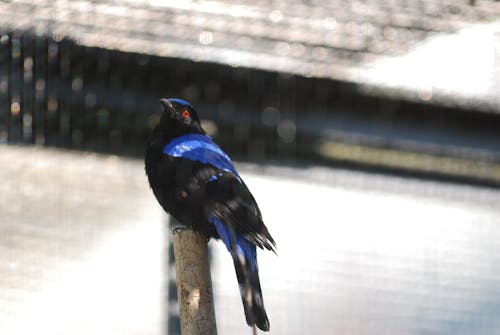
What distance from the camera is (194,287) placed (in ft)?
4.18

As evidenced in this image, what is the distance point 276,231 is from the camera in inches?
74.6

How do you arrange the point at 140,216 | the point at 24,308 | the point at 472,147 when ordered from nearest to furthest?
the point at 24,308 < the point at 140,216 < the point at 472,147

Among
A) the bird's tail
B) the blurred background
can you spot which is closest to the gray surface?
the blurred background

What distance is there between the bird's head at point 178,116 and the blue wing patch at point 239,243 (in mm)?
358

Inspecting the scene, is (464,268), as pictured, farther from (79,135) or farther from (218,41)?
(79,135)

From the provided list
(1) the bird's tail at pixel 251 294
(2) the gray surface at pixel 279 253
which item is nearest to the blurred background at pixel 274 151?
(2) the gray surface at pixel 279 253

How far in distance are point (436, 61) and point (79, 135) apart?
2.46ft

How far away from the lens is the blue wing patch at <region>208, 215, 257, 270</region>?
4.82ft

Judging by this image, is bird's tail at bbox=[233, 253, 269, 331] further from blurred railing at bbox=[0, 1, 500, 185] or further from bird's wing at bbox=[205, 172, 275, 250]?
blurred railing at bbox=[0, 1, 500, 185]

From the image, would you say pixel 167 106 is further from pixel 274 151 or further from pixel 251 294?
pixel 251 294

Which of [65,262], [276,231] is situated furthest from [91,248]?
[276,231]

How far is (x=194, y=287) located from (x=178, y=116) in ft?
2.23

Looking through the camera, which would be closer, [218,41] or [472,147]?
[218,41]

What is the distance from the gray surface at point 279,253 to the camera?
5.83 feet
